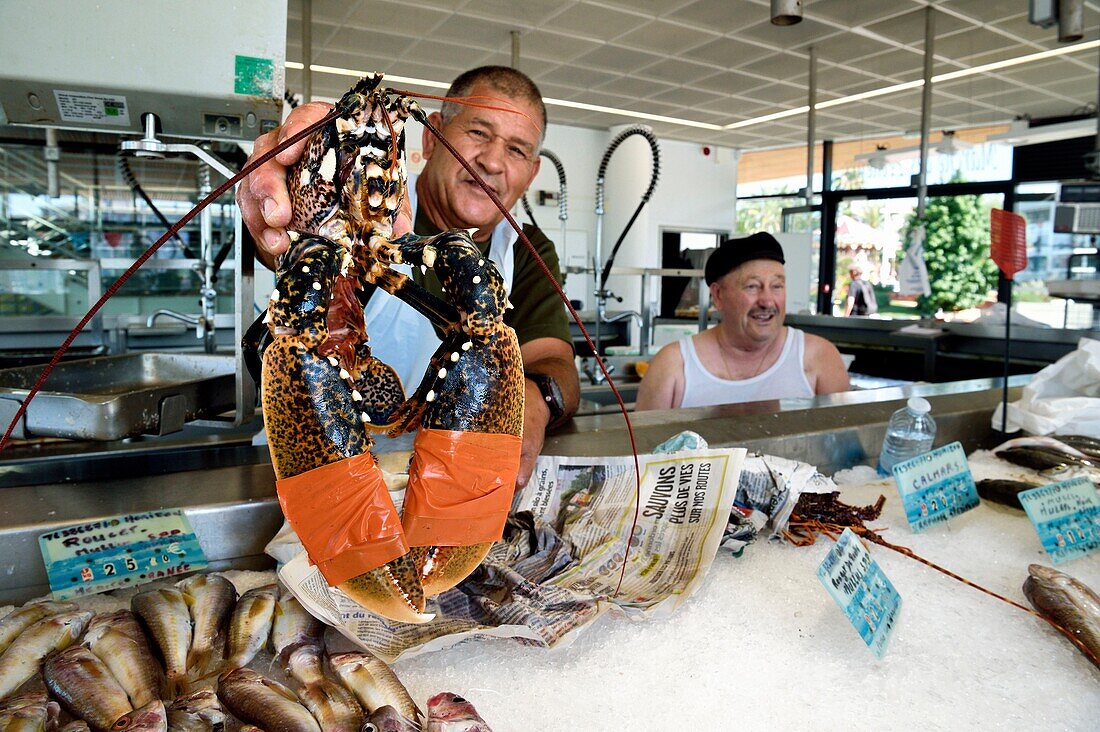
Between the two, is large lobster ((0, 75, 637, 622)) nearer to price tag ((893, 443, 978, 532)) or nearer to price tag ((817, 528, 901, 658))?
price tag ((817, 528, 901, 658))

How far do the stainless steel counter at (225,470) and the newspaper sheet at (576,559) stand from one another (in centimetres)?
19

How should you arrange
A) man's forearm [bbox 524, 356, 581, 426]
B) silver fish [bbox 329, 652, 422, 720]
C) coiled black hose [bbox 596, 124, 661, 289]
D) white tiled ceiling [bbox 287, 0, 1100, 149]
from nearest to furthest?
silver fish [bbox 329, 652, 422, 720], man's forearm [bbox 524, 356, 581, 426], coiled black hose [bbox 596, 124, 661, 289], white tiled ceiling [bbox 287, 0, 1100, 149]

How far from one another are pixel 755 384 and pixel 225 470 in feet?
6.04

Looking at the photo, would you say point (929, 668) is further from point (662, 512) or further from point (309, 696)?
point (309, 696)

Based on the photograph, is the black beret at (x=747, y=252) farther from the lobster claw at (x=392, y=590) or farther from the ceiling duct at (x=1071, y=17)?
the lobster claw at (x=392, y=590)

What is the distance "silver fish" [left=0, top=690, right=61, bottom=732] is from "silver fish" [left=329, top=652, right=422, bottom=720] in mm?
257

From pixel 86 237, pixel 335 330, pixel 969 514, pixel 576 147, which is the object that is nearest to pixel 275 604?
pixel 335 330

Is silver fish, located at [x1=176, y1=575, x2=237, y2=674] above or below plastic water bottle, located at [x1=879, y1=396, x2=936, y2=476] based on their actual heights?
below

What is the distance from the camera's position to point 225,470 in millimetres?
1159

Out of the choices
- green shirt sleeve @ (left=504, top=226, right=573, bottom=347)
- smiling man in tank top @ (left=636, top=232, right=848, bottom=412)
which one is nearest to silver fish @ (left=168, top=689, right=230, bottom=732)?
green shirt sleeve @ (left=504, top=226, right=573, bottom=347)

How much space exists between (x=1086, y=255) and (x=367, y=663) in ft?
Result: 32.8

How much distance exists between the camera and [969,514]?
142cm

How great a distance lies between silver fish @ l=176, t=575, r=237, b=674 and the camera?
2.69 feet

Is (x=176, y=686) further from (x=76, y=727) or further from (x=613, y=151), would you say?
(x=613, y=151)
